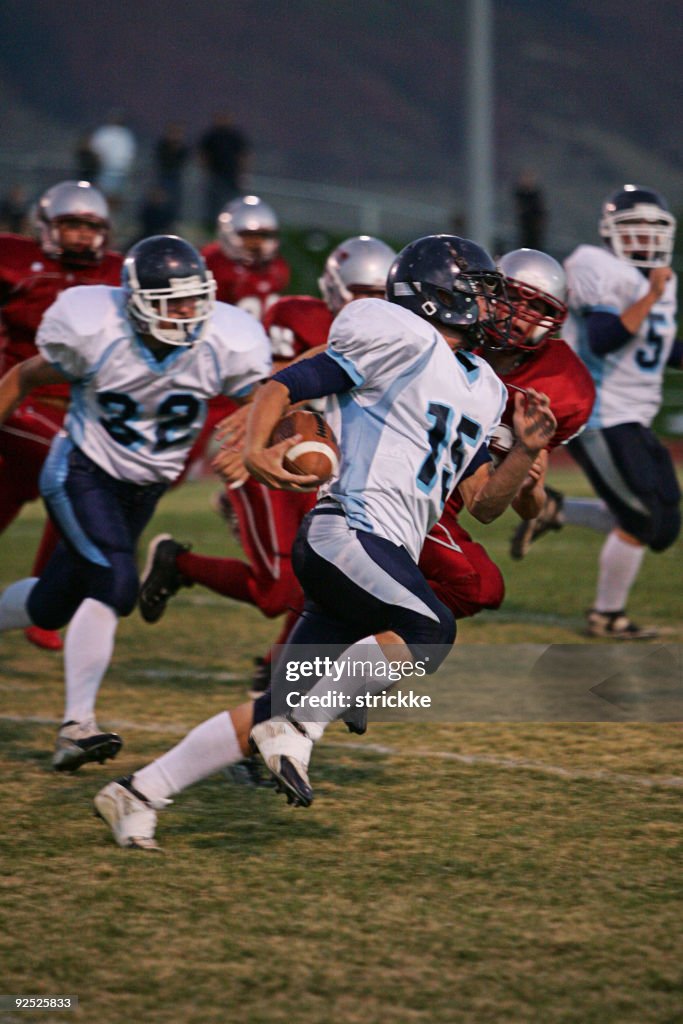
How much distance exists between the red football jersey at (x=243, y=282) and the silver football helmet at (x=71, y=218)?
1137 mm

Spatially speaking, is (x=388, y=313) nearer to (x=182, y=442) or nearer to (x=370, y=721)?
(x=182, y=442)

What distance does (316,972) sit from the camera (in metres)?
2.55

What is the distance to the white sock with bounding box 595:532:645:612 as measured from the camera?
5766mm

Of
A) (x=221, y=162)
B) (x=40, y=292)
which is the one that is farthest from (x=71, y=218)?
(x=221, y=162)

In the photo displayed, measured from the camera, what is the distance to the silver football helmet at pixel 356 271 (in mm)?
5008

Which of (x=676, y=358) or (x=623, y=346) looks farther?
(x=676, y=358)

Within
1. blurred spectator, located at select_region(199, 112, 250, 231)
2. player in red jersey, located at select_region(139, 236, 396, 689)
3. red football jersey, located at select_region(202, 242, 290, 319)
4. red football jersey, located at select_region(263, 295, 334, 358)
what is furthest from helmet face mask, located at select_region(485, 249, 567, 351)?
blurred spectator, located at select_region(199, 112, 250, 231)

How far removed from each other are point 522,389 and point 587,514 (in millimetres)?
2646

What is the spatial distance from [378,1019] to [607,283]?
385 cm

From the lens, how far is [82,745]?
3736 mm

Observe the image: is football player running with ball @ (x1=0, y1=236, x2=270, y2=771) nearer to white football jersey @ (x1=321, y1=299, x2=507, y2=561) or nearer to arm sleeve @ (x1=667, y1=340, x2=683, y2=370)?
white football jersey @ (x1=321, y1=299, x2=507, y2=561)

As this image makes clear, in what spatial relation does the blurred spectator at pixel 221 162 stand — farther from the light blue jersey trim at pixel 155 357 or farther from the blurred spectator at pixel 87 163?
the light blue jersey trim at pixel 155 357

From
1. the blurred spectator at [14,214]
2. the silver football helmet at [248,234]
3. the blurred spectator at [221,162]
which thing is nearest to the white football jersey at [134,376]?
the silver football helmet at [248,234]

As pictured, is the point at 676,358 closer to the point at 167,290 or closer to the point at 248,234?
the point at 248,234
